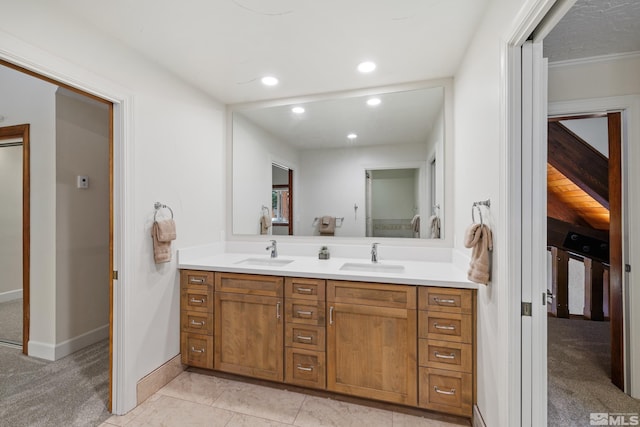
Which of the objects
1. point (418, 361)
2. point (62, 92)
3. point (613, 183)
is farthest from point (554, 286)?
point (62, 92)

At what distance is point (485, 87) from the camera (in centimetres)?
148

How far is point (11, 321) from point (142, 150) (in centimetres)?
290

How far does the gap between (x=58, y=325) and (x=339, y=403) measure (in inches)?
95.2

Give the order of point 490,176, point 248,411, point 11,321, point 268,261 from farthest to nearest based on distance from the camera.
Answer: point 11,321 < point 268,261 < point 248,411 < point 490,176

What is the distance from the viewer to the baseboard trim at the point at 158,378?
1891 mm

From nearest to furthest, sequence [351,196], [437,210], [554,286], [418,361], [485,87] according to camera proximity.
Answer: [485,87] → [418,361] → [437,210] → [351,196] → [554,286]

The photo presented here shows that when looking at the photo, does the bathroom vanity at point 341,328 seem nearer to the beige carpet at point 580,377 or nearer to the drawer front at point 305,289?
the drawer front at point 305,289

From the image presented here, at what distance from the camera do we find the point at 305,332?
1.94m

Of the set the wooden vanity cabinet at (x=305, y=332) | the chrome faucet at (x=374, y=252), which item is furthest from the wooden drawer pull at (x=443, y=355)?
the chrome faucet at (x=374, y=252)

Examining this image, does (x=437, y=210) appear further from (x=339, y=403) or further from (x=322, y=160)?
(x=339, y=403)

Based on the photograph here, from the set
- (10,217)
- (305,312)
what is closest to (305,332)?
(305,312)

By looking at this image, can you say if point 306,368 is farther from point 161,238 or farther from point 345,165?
point 345,165

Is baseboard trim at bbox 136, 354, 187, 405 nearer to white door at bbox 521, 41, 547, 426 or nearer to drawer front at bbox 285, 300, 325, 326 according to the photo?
drawer front at bbox 285, 300, 325, 326

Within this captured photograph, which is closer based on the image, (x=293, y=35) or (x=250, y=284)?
(x=293, y=35)
